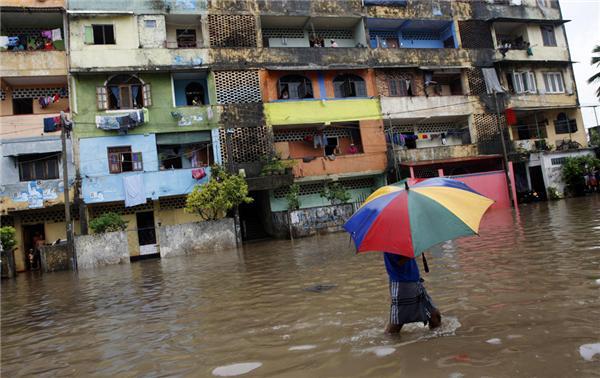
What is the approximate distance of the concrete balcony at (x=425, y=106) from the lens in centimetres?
2672

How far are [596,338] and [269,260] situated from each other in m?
9.91

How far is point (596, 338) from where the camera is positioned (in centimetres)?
373

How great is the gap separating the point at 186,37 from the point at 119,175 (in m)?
9.20

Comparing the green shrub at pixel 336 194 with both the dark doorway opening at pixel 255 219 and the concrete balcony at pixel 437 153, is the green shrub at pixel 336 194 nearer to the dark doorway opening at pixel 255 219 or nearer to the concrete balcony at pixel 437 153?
the dark doorway opening at pixel 255 219

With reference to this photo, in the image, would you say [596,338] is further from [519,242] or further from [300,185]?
[300,185]

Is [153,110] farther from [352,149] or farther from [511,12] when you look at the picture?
[511,12]

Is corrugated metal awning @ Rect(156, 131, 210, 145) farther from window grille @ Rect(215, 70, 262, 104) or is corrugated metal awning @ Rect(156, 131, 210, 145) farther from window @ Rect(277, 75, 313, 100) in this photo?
window @ Rect(277, 75, 313, 100)

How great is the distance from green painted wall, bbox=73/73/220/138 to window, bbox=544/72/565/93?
23467 millimetres

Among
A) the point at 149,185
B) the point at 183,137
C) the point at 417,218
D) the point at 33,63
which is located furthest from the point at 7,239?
the point at 417,218

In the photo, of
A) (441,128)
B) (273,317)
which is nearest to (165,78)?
(441,128)

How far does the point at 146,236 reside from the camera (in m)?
22.9

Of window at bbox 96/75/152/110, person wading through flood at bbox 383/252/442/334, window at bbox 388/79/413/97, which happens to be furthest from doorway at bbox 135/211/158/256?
person wading through flood at bbox 383/252/442/334

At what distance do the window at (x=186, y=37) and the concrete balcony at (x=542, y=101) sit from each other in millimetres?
20919

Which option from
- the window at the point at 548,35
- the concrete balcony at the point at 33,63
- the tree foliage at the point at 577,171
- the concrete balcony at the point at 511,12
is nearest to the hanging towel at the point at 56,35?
the concrete balcony at the point at 33,63
